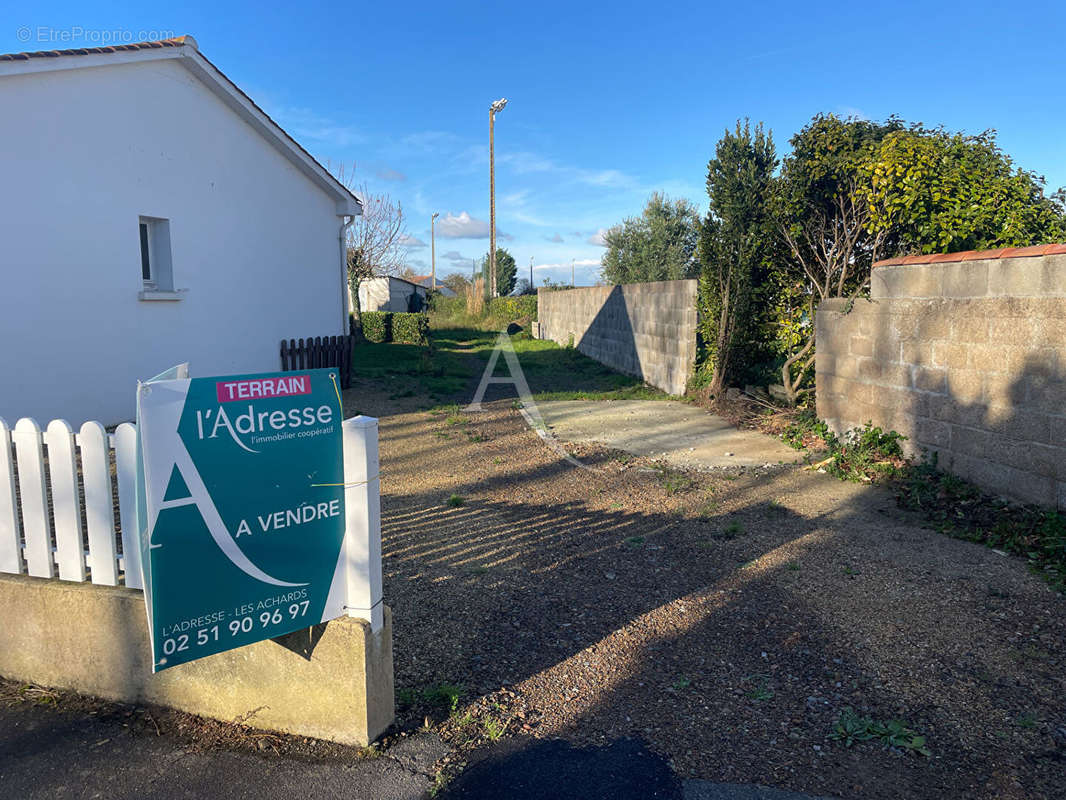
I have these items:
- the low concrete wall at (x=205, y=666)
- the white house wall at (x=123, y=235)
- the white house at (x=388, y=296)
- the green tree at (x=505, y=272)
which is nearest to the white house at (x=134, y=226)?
the white house wall at (x=123, y=235)

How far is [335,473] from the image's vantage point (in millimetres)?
2736

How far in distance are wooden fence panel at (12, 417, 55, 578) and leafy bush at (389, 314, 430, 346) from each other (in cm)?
2130

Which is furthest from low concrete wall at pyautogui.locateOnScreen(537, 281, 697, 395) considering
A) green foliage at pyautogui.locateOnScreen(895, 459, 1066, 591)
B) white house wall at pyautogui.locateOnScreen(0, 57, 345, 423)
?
white house wall at pyautogui.locateOnScreen(0, 57, 345, 423)

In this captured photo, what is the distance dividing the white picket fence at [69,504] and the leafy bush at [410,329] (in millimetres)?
21265

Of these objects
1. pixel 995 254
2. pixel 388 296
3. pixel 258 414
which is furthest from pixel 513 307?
pixel 258 414

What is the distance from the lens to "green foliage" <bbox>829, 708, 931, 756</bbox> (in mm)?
2721

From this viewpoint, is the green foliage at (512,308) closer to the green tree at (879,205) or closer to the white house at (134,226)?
the white house at (134,226)

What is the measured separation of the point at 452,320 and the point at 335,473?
3359cm

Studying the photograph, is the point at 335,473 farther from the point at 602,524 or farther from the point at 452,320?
the point at 452,320

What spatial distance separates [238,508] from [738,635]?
2481 millimetres

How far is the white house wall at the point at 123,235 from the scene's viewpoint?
8.05 m

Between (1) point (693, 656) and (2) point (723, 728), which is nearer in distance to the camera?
(2) point (723, 728)

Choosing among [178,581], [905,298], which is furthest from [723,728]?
[905,298]

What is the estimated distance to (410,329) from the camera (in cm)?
2545
